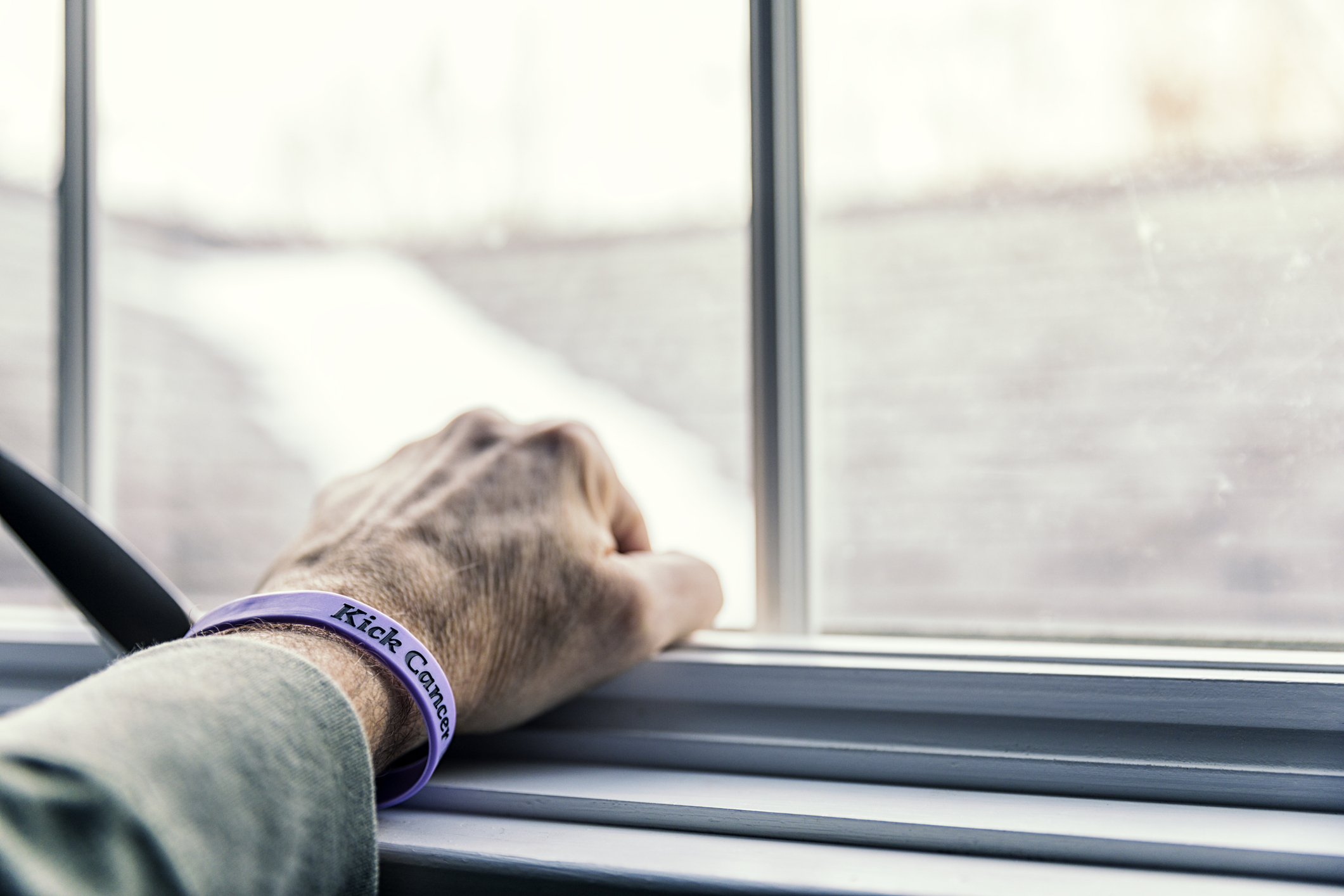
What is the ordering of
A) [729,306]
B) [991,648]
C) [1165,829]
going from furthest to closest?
[729,306], [991,648], [1165,829]

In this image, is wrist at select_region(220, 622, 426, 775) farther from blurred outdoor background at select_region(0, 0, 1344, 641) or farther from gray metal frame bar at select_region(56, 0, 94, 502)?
gray metal frame bar at select_region(56, 0, 94, 502)

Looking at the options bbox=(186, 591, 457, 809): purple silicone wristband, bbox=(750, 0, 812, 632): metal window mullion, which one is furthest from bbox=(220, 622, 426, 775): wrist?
bbox=(750, 0, 812, 632): metal window mullion

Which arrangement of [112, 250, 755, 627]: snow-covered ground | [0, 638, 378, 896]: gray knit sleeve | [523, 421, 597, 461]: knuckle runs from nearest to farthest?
[0, 638, 378, 896]: gray knit sleeve, [523, 421, 597, 461]: knuckle, [112, 250, 755, 627]: snow-covered ground

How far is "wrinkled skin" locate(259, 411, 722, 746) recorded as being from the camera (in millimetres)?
566

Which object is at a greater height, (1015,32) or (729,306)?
(1015,32)

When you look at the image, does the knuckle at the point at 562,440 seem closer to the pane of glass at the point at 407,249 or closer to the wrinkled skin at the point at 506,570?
the wrinkled skin at the point at 506,570

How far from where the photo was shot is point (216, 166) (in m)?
0.91

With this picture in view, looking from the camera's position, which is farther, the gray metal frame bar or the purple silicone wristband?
the gray metal frame bar

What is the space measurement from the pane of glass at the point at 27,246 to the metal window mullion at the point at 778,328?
813mm

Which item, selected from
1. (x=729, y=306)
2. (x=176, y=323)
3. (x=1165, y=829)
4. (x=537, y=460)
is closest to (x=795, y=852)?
(x=1165, y=829)

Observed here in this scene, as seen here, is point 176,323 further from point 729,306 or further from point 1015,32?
point 1015,32

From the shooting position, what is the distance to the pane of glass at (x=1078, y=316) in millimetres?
613

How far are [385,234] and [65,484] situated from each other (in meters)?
0.45

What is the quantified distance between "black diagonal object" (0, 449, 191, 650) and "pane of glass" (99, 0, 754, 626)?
0.84ft
